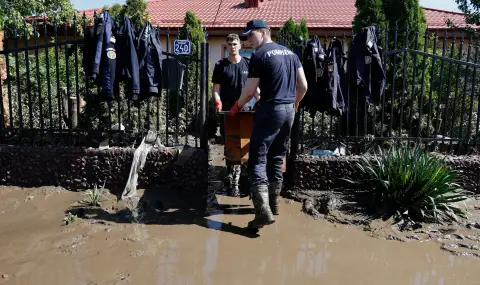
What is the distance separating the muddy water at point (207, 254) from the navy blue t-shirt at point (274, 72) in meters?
1.32

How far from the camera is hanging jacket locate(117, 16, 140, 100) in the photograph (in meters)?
4.90

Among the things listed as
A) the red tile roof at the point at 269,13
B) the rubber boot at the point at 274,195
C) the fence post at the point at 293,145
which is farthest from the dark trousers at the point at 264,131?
the red tile roof at the point at 269,13

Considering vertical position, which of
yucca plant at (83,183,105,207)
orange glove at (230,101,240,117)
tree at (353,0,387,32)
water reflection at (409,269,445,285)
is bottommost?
water reflection at (409,269,445,285)

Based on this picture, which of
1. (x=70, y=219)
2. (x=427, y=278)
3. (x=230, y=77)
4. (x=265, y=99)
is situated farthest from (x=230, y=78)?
(x=427, y=278)

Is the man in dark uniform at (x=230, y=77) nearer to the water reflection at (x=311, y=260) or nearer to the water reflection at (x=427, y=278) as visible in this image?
the water reflection at (x=311, y=260)

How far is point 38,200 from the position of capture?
4.93m

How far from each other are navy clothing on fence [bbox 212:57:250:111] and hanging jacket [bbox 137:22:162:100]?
69 cm

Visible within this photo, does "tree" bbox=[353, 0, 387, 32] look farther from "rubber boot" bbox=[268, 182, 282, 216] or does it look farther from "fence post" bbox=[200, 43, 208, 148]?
"rubber boot" bbox=[268, 182, 282, 216]

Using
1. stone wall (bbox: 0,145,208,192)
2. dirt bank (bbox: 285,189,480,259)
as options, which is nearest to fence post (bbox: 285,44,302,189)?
dirt bank (bbox: 285,189,480,259)

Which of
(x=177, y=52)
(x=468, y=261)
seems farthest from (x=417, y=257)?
(x=177, y=52)

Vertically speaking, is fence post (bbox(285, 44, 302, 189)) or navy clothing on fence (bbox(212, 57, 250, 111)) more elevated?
navy clothing on fence (bbox(212, 57, 250, 111))

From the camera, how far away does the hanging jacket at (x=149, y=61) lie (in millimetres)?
4992

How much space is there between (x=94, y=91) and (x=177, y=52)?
110 inches

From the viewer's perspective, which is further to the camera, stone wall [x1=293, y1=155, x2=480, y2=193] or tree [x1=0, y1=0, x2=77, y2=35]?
tree [x1=0, y1=0, x2=77, y2=35]
